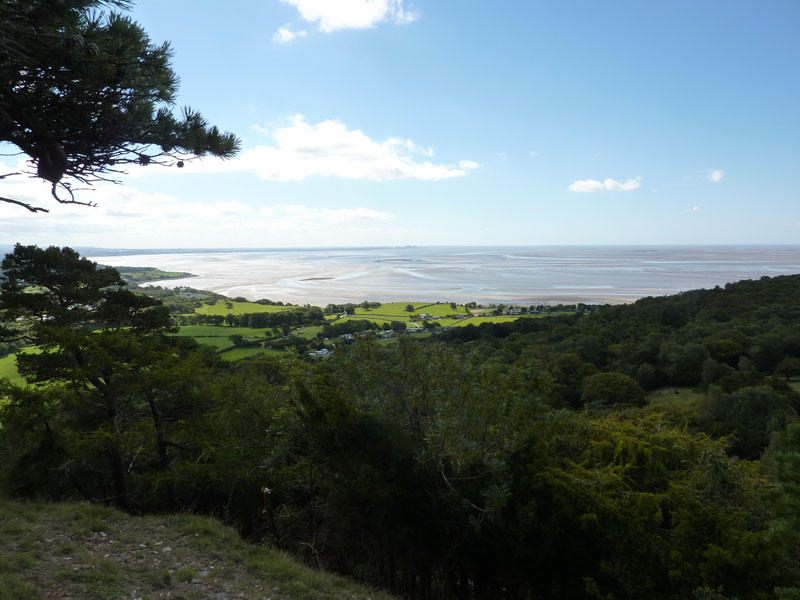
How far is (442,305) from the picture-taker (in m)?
52.9

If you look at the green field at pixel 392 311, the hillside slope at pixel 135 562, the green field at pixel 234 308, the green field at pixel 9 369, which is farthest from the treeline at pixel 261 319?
the hillside slope at pixel 135 562

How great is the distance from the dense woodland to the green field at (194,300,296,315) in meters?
39.4

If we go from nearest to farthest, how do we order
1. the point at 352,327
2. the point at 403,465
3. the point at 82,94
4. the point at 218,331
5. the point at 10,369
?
the point at 82,94 → the point at 403,465 → the point at 10,369 → the point at 352,327 → the point at 218,331

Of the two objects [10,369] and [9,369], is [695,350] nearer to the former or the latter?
[10,369]

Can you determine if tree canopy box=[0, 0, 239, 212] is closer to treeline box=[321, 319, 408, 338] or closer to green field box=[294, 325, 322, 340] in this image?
treeline box=[321, 319, 408, 338]

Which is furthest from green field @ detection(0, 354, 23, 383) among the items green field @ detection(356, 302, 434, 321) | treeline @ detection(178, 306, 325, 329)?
green field @ detection(356, 302, 434, 321)

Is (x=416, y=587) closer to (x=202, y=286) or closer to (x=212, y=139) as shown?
(x=212, y=139)

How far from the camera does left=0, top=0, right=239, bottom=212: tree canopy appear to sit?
2617 mm

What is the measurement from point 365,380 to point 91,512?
4.91 metres

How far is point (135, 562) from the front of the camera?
16.9 feet

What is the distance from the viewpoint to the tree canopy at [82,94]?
262cm

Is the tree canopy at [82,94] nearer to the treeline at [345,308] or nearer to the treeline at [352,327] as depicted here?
the treeline at [352,327]

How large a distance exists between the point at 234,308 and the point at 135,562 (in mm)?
49611

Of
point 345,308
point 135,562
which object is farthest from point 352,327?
point 135,562
